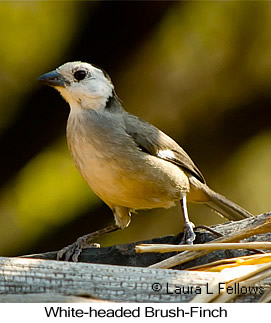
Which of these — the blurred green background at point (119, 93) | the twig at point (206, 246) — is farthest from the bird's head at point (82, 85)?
the twig at point (206, 246)

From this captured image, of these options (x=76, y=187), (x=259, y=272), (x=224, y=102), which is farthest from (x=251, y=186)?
(x=259, y=272)

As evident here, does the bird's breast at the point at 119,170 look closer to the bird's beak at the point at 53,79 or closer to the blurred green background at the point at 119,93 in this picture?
the bird's beak at the point at 53,79

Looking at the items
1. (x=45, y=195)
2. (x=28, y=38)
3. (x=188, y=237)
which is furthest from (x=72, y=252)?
(x=28, y=38)

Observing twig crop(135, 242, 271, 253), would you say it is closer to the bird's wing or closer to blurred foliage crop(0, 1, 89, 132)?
the bird's wing

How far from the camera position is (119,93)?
5934 millimetres

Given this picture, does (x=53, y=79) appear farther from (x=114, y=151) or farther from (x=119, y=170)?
(x=119, y=170)

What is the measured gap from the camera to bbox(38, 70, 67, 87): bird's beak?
13.6ft

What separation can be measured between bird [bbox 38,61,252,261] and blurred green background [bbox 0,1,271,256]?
130cm

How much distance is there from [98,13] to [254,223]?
3.43 meters

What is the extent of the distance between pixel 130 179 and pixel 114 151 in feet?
0.71

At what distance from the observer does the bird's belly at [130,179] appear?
395 centimetres

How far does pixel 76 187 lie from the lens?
605cm

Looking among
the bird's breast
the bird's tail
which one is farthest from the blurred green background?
the bird's breast
